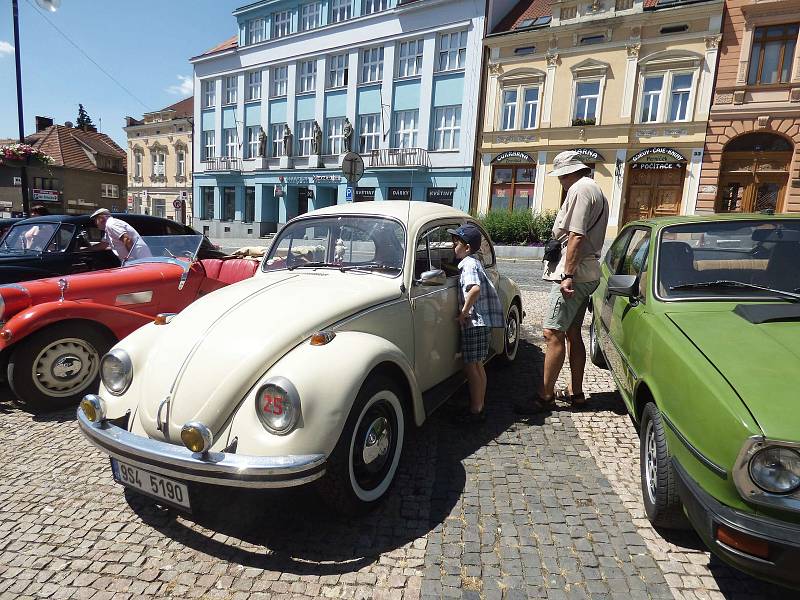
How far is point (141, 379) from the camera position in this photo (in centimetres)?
274

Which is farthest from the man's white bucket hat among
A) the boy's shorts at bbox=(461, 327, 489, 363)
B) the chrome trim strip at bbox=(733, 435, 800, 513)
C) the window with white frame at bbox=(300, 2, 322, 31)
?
the window with white frame at bbox=(300, 2, 322, 31)

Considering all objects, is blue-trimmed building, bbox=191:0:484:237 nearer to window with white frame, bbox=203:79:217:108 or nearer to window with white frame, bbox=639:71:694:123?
window with white frame, bbox=203:79:217:108

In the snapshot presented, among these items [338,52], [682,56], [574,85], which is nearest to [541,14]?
[574,85]

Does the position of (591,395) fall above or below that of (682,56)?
below

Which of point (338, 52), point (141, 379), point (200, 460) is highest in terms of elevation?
point (338, 52)

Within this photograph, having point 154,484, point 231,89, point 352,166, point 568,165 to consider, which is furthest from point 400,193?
point 154,484

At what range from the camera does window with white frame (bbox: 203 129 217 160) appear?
38531 millimetres

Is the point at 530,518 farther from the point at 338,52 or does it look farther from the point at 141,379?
the point at 338,52

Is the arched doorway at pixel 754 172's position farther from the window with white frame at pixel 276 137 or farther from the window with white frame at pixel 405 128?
the window with white frame at pixel 276 137

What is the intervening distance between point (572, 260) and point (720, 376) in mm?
1881

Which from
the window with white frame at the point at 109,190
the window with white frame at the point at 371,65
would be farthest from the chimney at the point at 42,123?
the window with white frame at the point at 371,65

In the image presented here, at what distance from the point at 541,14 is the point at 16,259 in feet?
90.6

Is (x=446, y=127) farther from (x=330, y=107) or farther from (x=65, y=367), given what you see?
(x=65, y=367)

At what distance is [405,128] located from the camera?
95.3ft
